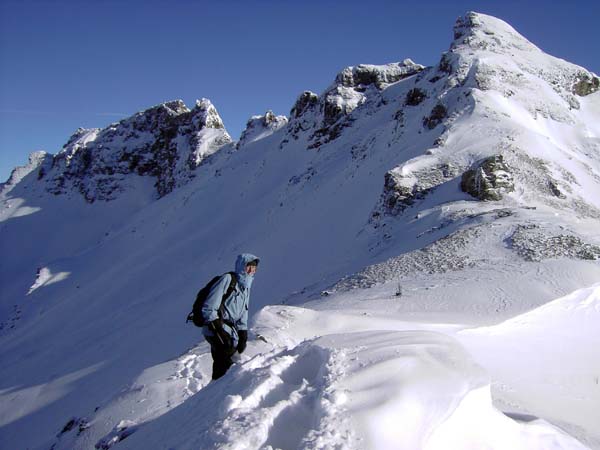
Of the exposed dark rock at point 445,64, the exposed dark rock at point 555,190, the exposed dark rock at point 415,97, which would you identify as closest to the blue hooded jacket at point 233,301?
the exposed dark rock at point 555,190

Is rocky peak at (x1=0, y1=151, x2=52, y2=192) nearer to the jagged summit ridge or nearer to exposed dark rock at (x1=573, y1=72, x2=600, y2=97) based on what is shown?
the jagged summit ridge

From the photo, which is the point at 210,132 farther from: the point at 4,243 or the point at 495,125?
the point at 495,125

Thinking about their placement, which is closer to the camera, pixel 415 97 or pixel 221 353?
pixel 221 353

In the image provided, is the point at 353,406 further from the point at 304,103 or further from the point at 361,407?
the point at 304,103

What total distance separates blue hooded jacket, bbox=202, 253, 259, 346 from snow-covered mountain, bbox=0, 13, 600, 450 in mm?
1047

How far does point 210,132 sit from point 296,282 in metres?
56.4

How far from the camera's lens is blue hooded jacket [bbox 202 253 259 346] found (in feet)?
17.2

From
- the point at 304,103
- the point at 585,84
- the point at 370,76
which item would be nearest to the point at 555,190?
the point at 585,84

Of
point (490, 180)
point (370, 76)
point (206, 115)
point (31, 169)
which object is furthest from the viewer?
point (31, 169)

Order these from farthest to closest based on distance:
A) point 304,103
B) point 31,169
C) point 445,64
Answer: point 31,169 < point 304,103 < point 445,64

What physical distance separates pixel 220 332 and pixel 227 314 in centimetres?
24

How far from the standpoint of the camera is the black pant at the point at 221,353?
17.9 feet

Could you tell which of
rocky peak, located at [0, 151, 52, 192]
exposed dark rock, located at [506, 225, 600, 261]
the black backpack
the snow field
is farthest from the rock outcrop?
rocky peak, located at [0, 151, 52, 192]

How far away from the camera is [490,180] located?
19.8 m
